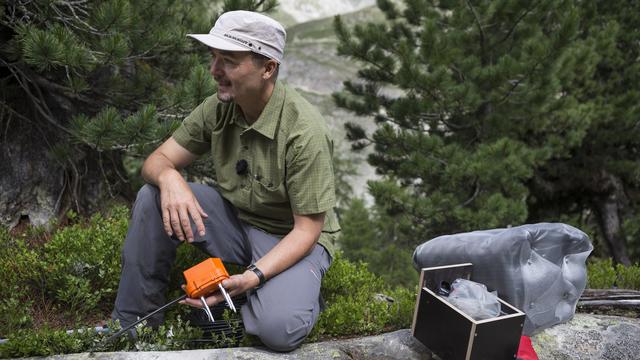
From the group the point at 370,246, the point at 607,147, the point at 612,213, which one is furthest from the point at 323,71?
the point at 607,147

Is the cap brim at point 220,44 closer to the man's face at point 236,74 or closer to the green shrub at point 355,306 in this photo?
the man's face at point 236,74

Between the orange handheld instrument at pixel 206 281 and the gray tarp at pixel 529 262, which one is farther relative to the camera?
the gray tarp at pixel 529 262

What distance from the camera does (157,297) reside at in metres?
3.25

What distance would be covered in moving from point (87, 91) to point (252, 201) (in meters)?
2.91

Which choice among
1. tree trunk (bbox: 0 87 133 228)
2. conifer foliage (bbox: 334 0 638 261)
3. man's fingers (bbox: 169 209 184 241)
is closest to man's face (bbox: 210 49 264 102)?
man's fingers (bbox: 169 209 184 241)

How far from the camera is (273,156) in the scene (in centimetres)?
322

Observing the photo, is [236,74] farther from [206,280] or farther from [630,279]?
[630,279]

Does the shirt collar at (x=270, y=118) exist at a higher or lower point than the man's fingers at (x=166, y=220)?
higher

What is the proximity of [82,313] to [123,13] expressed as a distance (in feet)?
7.60

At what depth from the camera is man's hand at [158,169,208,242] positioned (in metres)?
3.07

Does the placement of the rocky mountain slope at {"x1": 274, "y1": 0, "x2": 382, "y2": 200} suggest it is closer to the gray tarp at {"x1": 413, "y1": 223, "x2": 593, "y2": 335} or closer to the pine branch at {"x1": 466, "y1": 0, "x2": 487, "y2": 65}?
the pine branch at {"x1": 466, "y1": 0, "x2": 487, "y2": 65}

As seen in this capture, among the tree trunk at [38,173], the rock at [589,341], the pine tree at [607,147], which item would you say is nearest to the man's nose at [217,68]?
the rock at [589,341]

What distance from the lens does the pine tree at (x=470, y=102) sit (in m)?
9.42

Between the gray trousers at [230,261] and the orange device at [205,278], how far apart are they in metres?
0.31
